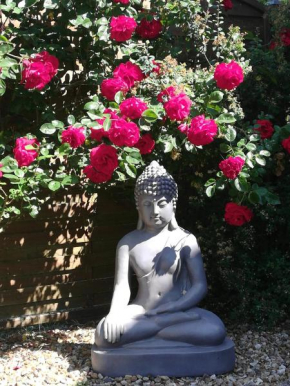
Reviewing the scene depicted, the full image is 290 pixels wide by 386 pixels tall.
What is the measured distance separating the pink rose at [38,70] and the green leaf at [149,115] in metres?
0.65

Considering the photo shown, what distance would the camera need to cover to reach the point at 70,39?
14.9 ft

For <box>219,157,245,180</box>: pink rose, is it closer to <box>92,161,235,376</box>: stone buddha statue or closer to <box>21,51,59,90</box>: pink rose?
<box>92,161,235,376</box>: stone buddha statue

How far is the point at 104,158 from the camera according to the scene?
3.53 metres

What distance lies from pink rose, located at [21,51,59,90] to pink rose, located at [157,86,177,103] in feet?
2.28

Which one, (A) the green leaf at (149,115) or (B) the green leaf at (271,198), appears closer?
(A) the green leaf at (149,115)

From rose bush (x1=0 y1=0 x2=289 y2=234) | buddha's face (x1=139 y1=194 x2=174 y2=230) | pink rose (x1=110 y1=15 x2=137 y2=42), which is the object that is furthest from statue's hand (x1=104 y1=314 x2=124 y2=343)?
pink rose (x1=110 y1=15 x2=137 y2=42)

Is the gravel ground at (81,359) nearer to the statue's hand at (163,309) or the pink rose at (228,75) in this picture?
the statue's hand at (163,309)

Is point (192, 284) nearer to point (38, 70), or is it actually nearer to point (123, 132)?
point (123, 132)

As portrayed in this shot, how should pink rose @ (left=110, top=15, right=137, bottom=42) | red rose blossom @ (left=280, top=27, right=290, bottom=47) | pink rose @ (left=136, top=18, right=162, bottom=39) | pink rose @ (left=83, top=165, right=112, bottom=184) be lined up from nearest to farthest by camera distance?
pink rose @ (left=83, top=165, right=112, bottom=184), pink rose @ (left=110, top=15, right=137, bottom=42), pink rose @ (left=136, top=18, right=162, bottom=39), red rose blossom @ (left=280, top=27, right=290, bottom=47)

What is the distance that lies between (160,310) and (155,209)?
628mm

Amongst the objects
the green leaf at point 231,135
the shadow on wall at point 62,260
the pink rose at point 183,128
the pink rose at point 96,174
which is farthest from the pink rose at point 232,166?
the shadow on wall at point 62,260

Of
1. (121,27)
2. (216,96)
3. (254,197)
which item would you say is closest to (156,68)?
(121,27)

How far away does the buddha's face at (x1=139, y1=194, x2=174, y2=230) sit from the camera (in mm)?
3785

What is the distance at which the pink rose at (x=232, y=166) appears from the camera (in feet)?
12.1
